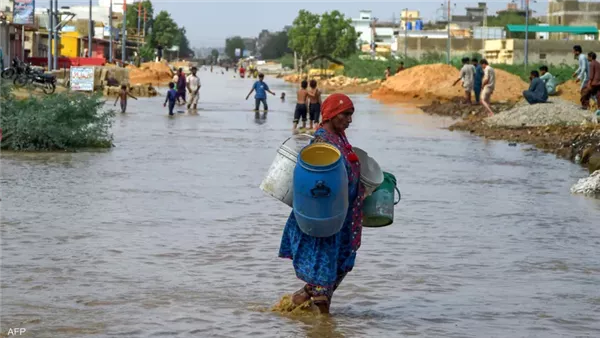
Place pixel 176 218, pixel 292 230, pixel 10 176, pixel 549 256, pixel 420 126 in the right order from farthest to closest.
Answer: pixel 420 126, pixel 10 176, pixel 176 218, pixel 549 256, pixel 292 230

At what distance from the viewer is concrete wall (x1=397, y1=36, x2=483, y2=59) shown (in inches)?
4053

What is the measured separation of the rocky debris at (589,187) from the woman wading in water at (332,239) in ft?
25.8

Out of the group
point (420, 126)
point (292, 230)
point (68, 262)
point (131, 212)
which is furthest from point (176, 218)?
point (420, 126)

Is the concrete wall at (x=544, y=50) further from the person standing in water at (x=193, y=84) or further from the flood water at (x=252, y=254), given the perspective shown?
the flood water at (x=252, y=254)

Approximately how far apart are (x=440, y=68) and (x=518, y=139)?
28.9 m

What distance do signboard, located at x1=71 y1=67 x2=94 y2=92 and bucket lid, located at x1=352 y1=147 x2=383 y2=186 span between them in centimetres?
3445

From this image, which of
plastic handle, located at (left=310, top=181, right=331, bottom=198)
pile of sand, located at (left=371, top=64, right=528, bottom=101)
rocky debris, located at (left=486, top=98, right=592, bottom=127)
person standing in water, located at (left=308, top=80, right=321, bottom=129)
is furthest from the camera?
pile of sand, located at (left=371, top=64, right=528, bottom=101)

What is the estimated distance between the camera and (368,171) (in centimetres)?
677

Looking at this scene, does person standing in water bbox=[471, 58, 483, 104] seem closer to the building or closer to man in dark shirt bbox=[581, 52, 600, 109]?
man in dark shirt bbox=[581, 52, 600, 109]

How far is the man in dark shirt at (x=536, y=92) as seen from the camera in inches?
1088

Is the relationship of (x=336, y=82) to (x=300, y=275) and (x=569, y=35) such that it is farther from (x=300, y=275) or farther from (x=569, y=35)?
(x=300, y=275)

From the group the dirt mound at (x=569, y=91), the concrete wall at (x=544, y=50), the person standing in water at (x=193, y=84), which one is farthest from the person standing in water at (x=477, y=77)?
the concrete wall at (x=544, y=50)

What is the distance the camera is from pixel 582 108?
26328mm

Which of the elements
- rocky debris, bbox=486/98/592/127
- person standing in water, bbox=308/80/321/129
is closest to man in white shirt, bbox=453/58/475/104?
rocky debris, bbox=486/98/592/127
